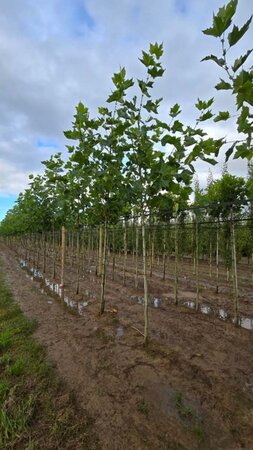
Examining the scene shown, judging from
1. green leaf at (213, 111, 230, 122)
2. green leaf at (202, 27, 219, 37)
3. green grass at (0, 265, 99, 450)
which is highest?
green leaf at (202, 27, 219, 37)

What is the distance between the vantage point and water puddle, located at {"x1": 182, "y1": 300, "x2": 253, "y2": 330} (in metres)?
6.16

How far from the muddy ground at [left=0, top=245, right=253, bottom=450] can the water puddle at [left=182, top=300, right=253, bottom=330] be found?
0.29 metres

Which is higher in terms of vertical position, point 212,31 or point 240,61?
point 212,31

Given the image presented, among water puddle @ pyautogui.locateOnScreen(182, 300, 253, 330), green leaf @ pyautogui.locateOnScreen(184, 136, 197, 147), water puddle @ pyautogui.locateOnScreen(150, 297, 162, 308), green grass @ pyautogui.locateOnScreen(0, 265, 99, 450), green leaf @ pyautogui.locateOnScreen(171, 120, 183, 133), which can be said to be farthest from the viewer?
water puddle @ pyautogui.locateOnScreen(150, 297, 162, 308)

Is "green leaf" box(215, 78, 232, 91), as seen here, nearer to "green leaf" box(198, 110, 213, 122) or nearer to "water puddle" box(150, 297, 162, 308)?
"green leaf" box(198, 110, 213, 122)

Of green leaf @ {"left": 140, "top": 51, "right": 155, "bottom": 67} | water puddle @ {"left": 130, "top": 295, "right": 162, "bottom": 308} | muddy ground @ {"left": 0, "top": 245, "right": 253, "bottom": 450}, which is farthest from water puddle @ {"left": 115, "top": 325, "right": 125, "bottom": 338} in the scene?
green leaf @ {"left": 140, "top": 51, "right": 155, "bottom": 67}

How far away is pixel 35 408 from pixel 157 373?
1445 mm

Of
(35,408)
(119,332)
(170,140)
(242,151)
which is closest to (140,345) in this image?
(119,332)

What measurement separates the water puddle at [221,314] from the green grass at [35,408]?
12.6ft

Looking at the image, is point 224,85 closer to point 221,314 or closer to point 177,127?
point 177,127

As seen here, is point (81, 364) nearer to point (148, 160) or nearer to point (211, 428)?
point (211, 428)

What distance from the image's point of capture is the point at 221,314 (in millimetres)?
6879

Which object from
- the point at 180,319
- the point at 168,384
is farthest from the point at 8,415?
the point at 180,319

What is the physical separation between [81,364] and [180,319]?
8.80 ft
